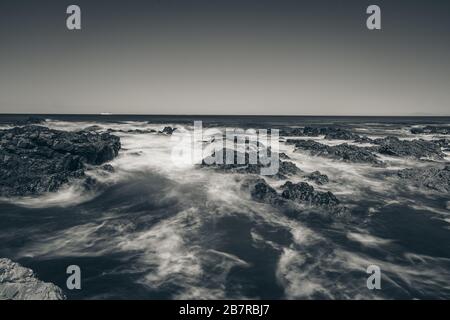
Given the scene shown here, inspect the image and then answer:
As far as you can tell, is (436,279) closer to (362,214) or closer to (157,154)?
(362,214)

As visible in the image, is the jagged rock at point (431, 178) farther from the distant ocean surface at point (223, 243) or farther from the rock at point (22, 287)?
the rock at point (22, 287)

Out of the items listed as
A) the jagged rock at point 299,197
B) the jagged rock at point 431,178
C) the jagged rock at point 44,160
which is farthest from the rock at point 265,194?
the jagged rock at point 44,160

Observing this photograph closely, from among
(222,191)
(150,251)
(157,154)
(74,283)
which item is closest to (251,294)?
(150,251)

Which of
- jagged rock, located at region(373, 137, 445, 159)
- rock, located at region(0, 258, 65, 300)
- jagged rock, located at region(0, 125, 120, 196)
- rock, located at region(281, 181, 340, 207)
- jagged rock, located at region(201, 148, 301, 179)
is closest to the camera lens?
rock, located at region(0, 258, 65, 300)

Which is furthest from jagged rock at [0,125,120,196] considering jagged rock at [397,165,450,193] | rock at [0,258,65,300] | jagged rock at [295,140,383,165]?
jagged rock at [397,165,450,193]

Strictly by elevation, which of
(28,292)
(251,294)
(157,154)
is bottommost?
(251,294)

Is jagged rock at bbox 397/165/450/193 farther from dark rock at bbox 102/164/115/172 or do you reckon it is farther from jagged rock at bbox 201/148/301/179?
dark rock at bbox 102/164/115/172

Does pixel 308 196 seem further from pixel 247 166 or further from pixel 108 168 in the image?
pixel 108 168
